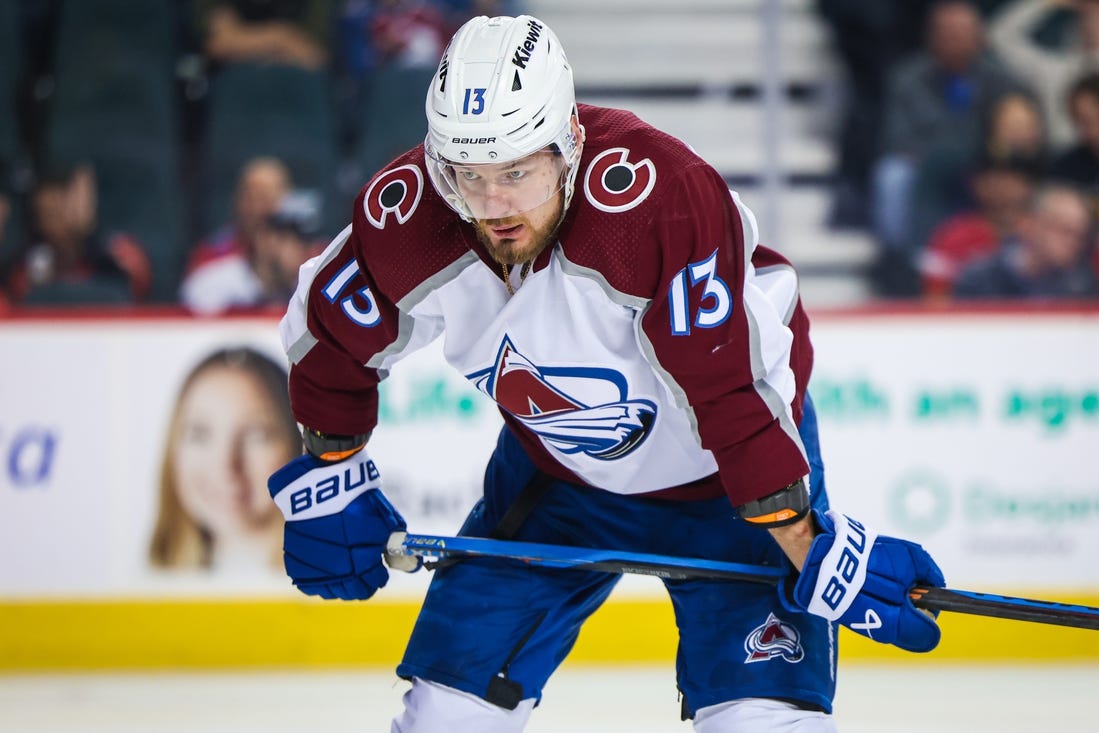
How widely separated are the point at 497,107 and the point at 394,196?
292mm

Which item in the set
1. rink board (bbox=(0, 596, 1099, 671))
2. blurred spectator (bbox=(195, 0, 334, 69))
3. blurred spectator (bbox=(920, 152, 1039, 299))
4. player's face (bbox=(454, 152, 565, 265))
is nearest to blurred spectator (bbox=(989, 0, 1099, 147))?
blurred spectator (bbox=(920, 152, 1039, 299))

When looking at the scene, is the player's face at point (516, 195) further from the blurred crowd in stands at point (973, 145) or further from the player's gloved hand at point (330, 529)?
the blurred crowd in stands at point (973, 145)

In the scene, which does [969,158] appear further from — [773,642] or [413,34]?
[773,642]

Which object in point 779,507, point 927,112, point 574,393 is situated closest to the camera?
point 779,507

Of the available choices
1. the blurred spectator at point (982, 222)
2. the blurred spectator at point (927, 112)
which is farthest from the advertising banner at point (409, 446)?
the blurred spectator at point (927, 112)

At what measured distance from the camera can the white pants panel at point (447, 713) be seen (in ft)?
7.16

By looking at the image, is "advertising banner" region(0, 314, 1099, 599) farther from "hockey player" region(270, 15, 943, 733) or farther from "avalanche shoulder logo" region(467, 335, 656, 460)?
"avalanche shoulder logo" region(467, 335, 656, 460)

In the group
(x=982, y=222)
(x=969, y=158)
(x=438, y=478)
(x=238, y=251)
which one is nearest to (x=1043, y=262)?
(x=982, y=222)

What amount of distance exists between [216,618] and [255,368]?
775 millimetres

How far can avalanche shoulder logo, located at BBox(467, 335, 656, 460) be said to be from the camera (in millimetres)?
2146

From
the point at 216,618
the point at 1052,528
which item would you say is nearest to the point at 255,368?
the point at 216,618

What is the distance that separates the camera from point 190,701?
3898mm

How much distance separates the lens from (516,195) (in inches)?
78.1

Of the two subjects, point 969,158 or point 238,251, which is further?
point 969,158
